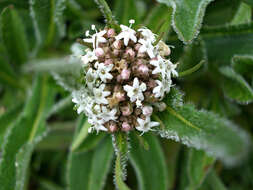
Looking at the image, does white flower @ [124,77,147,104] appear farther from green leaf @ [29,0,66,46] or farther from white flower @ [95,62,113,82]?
green leaf @ [29,0,66,46]

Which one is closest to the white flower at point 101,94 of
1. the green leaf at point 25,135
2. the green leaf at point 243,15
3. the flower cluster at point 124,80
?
the flower cluster at point 124,80

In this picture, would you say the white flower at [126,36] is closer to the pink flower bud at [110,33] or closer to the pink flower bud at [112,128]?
the pink flower bud at [110,33]

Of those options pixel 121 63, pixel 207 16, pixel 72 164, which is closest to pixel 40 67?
pixel 121 63

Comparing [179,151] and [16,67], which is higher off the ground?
[16,67]

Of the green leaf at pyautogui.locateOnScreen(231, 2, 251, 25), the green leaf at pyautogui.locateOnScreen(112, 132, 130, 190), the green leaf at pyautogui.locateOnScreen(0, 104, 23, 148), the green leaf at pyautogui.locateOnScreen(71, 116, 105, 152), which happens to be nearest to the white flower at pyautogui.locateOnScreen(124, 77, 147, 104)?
the green leaf at pyautogui.locateOnScreen(112, 132, 130, 190)

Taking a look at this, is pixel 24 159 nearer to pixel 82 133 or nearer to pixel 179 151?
pixel 82 133

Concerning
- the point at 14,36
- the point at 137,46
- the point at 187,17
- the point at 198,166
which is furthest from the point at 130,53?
the point at 14,36

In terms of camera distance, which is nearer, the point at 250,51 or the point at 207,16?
the point at 250,51

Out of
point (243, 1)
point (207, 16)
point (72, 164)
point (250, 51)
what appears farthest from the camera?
point (207, 16)
